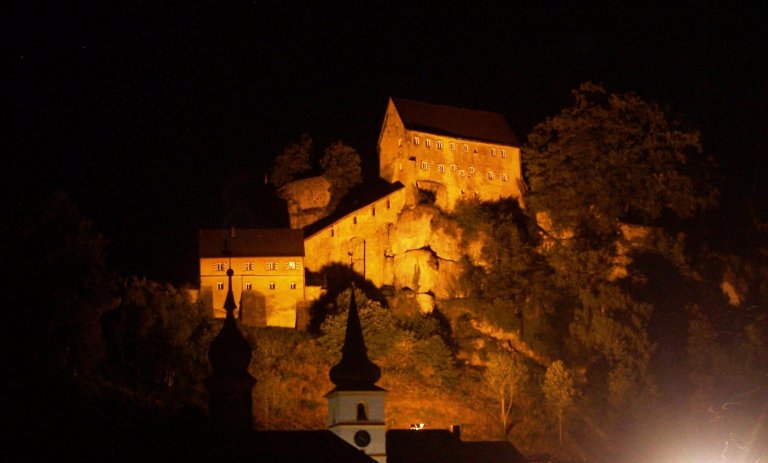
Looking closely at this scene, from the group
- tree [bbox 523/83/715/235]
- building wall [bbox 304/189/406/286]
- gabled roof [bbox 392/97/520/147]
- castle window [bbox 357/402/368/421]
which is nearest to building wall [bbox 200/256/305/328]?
building wall [bbox 304/189/406/286]

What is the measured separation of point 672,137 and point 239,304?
901 inches

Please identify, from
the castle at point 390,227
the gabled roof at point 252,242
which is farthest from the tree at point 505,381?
the gabled roof at point 252,242

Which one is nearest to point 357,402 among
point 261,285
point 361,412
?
point 361,412

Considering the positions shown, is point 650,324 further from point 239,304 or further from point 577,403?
point 239,304

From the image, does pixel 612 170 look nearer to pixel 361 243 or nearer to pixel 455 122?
pixel 455 122

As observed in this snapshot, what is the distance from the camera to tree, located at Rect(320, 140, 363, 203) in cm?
8481

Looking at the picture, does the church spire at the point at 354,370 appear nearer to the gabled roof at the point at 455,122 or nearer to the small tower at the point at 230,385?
the small tower at the point at 230,385

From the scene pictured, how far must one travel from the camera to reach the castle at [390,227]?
7744 centimetres

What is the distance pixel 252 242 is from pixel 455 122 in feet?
49.3

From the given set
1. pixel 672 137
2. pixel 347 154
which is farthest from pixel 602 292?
pixel 347 154

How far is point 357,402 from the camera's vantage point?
61.4m

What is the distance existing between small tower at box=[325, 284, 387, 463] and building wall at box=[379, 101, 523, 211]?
20.9 meters

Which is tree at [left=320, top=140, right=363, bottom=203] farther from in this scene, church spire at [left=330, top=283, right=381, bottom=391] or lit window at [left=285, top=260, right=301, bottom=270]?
church spire at [left=330, top=283, right=381, bottom=391]

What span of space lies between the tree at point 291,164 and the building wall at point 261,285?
9109 millimetres
